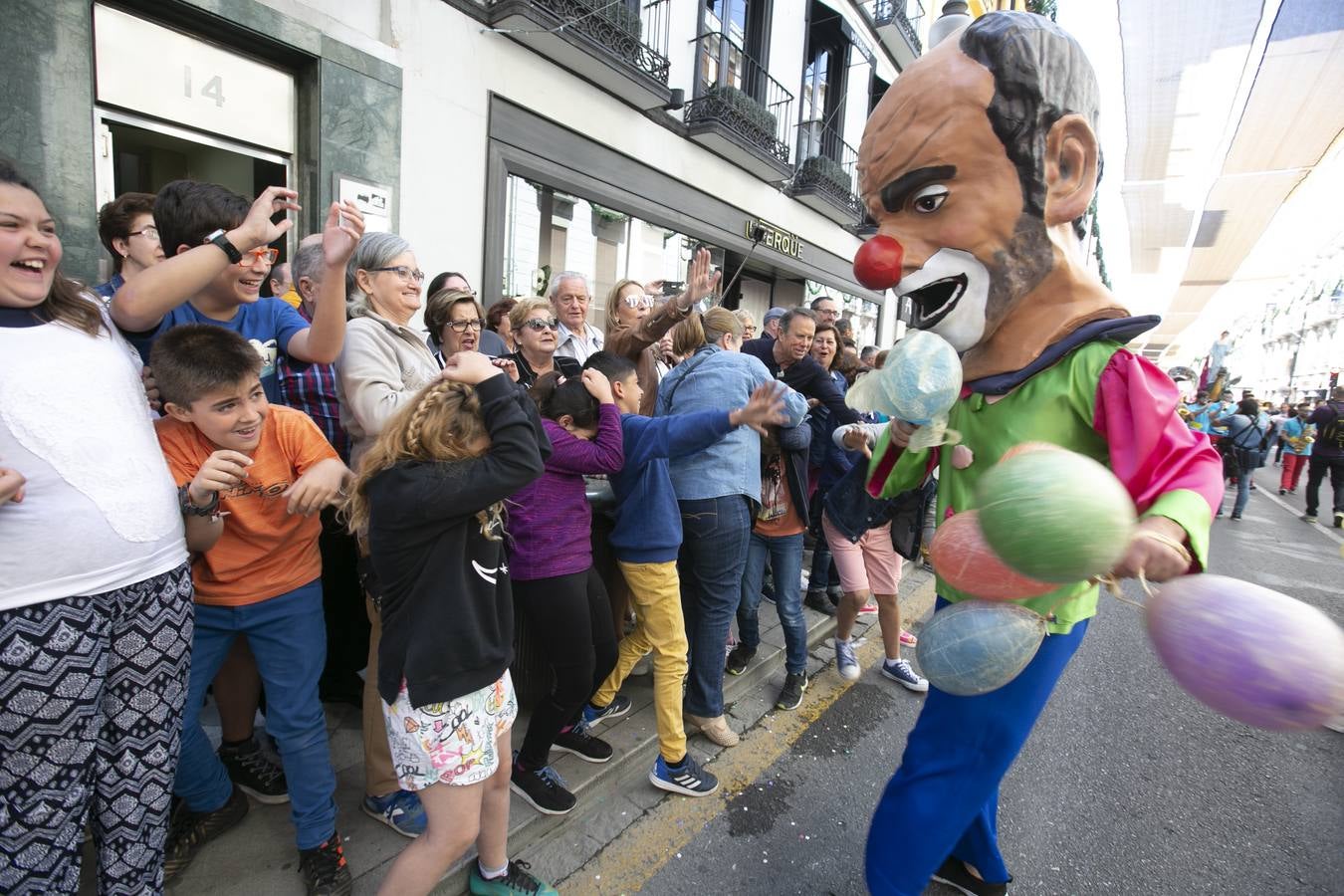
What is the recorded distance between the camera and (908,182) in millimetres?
1460

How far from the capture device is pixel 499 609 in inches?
66.2

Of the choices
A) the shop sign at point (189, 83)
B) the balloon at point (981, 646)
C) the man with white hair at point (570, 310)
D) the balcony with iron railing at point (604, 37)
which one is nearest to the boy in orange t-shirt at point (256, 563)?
the balloon at point (981, 646)

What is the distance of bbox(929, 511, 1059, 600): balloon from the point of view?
1187mm

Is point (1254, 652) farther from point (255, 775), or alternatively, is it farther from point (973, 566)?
point (255, 775)

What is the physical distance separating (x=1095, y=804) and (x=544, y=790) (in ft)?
7.15

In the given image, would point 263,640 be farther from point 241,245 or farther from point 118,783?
point 241,245

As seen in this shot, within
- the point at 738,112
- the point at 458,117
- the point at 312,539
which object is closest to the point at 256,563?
the point at 312,539

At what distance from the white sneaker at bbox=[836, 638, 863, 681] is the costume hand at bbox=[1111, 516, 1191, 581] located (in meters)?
2.56

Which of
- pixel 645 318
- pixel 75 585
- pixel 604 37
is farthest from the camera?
pixel 604 37

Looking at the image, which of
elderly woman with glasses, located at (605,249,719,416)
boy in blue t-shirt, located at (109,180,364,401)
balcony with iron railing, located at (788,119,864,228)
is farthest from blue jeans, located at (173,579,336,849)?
balcony with iron railing, located at (788,119,864,228)

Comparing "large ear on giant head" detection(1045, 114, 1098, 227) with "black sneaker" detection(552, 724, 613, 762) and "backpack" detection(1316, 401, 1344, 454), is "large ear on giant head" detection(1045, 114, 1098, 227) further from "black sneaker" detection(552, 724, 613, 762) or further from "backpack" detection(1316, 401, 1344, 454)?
"backpack" detection(1316, 401, 1344, 454)

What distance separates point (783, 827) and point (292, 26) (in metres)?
5.23

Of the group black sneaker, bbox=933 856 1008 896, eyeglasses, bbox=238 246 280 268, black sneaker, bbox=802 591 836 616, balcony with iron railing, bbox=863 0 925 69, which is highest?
balcony with iron railing, bbox=863 0 925 69

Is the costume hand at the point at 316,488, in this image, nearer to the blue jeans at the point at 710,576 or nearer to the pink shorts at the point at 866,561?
the blue jeans at the point at 710,576
